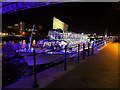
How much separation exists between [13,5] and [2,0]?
87 cm

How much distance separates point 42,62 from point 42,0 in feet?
20.3

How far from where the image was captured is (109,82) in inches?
127

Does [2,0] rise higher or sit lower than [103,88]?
higher

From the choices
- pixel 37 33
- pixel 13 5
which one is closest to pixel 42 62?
pixel 13 5

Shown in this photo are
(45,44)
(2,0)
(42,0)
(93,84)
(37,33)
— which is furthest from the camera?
(37,33)

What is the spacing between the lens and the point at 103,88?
286 centimetres

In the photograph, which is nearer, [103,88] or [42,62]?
[103,88]

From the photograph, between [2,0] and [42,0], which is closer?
[42,0]

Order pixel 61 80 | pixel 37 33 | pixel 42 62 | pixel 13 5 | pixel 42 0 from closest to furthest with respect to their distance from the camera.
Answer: pixel 61 80 → pixel 42 0 → pixel 13 5 → pixel 42 62 → pixel 37 33

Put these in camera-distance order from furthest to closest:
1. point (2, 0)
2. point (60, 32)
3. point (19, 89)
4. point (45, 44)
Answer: point (60, 32)
point (45, 44)
point (2, 0)
point (19, 89)

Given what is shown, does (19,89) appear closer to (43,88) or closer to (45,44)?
(43,88)

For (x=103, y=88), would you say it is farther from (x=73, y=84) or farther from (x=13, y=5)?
(x=13, y=5)

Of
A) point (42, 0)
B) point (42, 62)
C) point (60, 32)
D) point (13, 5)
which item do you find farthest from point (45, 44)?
point (42, 0)

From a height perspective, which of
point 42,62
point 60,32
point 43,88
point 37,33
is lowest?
point 42,62
